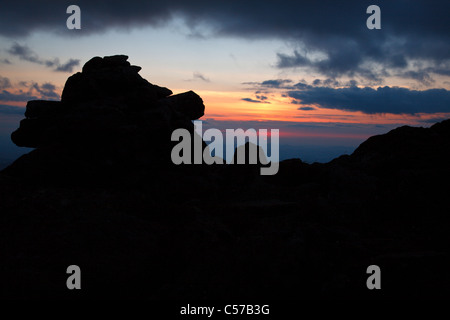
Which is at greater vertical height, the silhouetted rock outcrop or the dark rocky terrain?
the silhouetted rock outcrop

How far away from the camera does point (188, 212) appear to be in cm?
1830

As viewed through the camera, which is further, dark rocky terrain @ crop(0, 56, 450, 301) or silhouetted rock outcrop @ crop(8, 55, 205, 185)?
silhouetted rock outcrop @ crop(8, 55, 205, 185)

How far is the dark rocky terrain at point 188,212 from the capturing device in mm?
12273

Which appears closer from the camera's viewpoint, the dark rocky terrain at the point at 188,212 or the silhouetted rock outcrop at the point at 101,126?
the dark rocky terrain at the point at 188,212

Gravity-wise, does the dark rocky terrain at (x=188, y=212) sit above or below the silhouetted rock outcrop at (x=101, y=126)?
below

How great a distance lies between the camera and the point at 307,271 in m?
12.3

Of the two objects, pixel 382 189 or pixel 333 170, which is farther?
pixel 333 170

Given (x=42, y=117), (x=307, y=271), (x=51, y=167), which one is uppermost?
(x=42, y=117)

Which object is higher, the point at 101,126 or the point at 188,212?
the point at 101,126

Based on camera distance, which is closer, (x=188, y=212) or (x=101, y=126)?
(x=188, y=212)

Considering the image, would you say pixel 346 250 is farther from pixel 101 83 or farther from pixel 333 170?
pixel 101 83

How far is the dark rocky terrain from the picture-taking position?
12273mm
